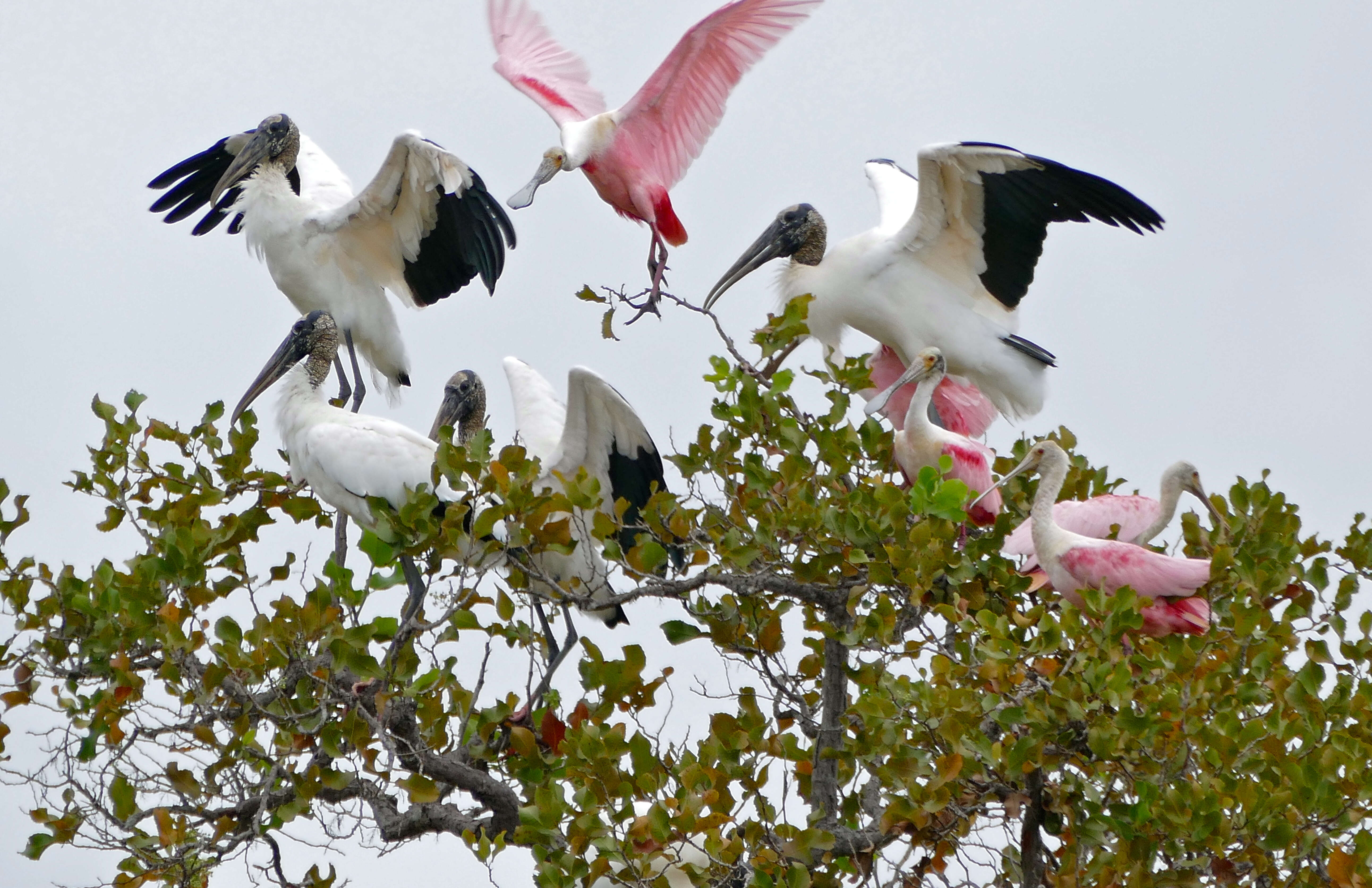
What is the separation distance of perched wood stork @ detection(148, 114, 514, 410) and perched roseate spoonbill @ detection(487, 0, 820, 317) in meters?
0.59

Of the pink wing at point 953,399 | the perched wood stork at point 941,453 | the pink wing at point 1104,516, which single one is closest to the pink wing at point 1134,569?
the pink wing at point 1104,516

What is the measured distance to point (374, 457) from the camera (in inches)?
243

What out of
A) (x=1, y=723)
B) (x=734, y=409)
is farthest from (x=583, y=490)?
(x=1, y=723)

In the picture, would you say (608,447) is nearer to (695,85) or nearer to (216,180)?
(695,85)

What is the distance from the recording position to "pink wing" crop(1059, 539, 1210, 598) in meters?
4.98

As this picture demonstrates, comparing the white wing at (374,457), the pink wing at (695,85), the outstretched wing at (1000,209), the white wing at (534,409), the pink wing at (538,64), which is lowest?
the white wing at (374,457)

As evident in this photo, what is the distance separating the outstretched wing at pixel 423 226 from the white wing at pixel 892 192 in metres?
1.79

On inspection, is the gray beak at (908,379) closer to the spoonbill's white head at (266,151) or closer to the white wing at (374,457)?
the white wing at (374,457)

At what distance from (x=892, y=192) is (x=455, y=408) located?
2416 mm

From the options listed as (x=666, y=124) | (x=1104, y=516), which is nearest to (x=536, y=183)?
(x=666, y=124)

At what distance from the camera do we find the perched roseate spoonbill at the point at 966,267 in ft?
21.1

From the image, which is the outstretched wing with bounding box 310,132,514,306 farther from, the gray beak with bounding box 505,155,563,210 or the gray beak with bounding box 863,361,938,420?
the gray beak with bounding box 863,361,938,420

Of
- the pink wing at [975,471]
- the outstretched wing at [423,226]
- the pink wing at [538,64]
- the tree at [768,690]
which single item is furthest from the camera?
the pink wing at [538,64]

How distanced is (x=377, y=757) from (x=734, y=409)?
1471 mm
